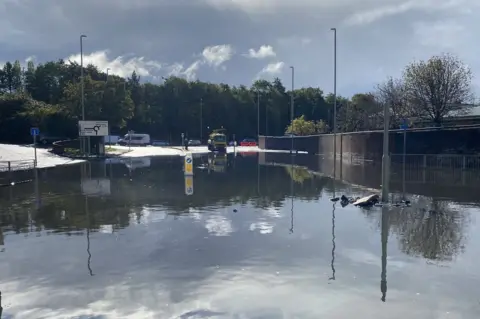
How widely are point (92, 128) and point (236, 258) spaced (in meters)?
43.4

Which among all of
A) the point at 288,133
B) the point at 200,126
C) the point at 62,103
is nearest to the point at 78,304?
the point at 62,103

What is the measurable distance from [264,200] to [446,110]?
3614cm

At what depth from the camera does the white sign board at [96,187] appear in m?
19.7

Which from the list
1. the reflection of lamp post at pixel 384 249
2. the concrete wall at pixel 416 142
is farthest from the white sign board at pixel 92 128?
the reflection of lamp post at pixel 384 249

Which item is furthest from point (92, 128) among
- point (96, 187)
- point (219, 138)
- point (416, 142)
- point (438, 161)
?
point (438, 161)

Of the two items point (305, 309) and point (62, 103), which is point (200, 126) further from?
point (305, 309)

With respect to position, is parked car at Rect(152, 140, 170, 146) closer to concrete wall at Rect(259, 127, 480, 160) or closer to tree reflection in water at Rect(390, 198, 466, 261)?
concrete wall at Rect(259, 127, 480, 160)

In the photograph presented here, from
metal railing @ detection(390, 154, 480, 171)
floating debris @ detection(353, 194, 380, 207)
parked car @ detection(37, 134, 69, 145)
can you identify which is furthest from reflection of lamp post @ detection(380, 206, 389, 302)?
parked car @ detection(37, 134, 69, 145)

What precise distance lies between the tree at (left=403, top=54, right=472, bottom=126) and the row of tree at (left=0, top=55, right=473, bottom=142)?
9 centimetres

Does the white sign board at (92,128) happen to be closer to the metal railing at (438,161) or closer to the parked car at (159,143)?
the metal railing at (438,161)

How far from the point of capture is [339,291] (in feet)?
24.3

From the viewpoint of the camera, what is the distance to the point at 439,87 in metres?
46.8

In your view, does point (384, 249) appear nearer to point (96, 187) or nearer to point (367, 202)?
point (367, 202)

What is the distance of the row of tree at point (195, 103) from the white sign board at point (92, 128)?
6.39 metres
